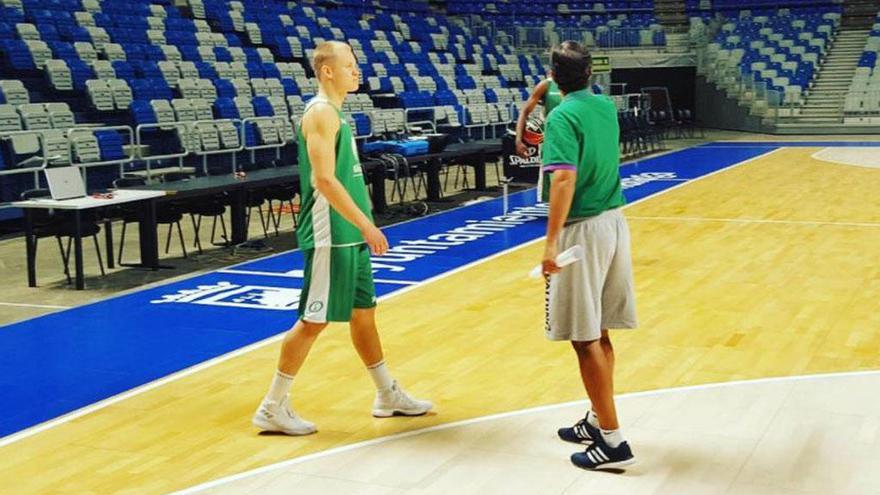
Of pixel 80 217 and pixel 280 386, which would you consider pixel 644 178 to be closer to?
pixel 80 217

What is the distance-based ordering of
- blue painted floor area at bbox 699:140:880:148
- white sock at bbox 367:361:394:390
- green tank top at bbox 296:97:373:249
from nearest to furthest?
green tank top at bbox 296:97:373:249
white sock at bbox 367:361:394:390
blue painted floor area at bbox 699:140:880:148

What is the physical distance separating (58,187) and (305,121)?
4461 millimetres

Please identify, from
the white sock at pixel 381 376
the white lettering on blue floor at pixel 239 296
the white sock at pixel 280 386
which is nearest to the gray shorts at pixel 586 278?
the white sock at pixel 381 376

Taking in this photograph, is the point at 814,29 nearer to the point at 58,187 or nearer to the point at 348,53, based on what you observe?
the point at 58,187

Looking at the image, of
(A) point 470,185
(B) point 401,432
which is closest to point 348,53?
(B) point 401,432

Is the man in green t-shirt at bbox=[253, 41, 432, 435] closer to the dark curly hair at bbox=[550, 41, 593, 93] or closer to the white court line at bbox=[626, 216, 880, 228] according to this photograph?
the dark curly hair at bbox=[550, 41, 593, 93]

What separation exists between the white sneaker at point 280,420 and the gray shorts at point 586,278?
1207 mm

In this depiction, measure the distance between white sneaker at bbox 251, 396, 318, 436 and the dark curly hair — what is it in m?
1.76

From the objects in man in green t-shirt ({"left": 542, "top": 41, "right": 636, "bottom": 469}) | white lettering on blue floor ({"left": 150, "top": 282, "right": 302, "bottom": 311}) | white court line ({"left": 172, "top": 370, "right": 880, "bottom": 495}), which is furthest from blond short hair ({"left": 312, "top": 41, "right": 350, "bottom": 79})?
white lettering on blue floor ({"left": 150, "top": 282, "right": 302, "bottom": 311})

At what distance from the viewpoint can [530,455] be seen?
4141 millimetres

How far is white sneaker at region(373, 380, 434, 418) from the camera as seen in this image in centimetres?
465

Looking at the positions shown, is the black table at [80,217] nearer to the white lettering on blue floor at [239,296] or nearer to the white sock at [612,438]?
the white lettering on blue floor at [239,296]

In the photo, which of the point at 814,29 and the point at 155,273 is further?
the point at 814,29

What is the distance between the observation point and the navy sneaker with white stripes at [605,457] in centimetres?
391
